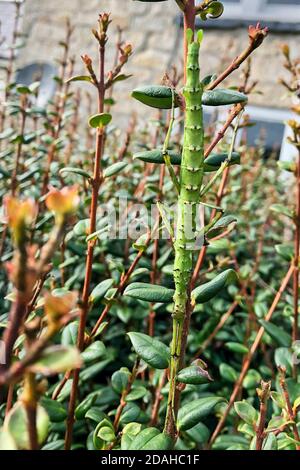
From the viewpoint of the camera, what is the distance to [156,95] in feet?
2.19

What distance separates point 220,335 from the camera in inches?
54.1

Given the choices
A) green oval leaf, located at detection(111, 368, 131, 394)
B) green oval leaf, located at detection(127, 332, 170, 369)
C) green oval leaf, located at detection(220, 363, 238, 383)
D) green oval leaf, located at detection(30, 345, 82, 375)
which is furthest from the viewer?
green oval leaf, located at detection(220, 363, 238, 383)

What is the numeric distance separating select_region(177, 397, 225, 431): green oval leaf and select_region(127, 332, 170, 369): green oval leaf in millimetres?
78

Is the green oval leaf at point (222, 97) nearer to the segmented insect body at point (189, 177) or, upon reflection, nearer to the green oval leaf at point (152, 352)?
the segmented insect body at point (189, 177)

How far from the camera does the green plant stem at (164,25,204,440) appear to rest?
590mm

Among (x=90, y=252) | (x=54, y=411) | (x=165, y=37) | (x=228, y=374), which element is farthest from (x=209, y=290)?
(x=165, y=37)

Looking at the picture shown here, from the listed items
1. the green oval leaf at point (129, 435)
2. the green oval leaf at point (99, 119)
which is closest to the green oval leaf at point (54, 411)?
the green oval leaf at point (129, 435)

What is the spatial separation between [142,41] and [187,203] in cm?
406

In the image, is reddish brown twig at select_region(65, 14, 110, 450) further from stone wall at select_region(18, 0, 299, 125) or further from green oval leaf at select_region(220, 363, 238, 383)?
stone wall at select_region(18, 0, 299, 125)

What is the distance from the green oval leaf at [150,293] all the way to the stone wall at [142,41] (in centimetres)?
356

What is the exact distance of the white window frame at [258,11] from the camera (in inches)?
161

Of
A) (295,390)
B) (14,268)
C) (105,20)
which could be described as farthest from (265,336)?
(14,268)

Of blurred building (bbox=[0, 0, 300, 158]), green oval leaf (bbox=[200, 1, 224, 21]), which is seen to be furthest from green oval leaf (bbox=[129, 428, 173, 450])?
blurred building (bbox=[0, 0, 300, 158])

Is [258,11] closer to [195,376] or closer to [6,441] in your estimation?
[195,376]
